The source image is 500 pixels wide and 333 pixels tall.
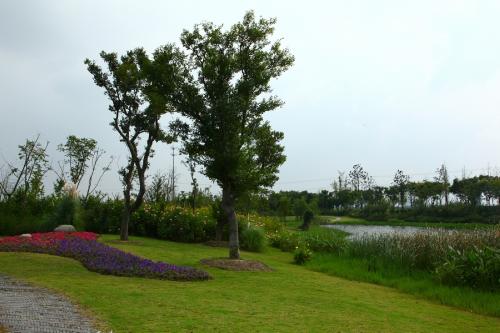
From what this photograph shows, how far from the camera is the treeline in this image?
39.4 meters

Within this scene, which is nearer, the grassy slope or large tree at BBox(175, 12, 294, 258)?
the grassy slope

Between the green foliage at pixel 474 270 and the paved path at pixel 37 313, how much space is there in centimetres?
753

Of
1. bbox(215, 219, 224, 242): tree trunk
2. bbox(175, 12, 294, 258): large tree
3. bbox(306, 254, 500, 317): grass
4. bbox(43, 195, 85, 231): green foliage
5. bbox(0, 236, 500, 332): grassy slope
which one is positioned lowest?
bbox(306, 254, 500, 317): grass

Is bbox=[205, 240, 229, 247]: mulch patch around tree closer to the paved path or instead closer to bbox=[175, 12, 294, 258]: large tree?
bbox=[175, 12, 294, 258]: large tree

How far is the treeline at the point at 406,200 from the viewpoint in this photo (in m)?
39.4

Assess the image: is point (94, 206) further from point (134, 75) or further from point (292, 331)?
point (292, 331)

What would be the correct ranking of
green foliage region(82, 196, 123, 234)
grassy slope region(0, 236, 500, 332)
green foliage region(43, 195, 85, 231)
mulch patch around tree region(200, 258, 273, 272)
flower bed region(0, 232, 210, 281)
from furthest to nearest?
green foliage region(82, 196, 123, 234) < green foliage region(43, 195, 85, 231) < mulch patch around tree region(200, 258, 273, 272) < flower bed region(0, 232, 210, 281) < grassy slope region(0, 236, 500, 332)

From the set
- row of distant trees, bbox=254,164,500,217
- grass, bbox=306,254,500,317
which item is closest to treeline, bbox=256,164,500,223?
row of distant trees, bbox=254,164,500,217

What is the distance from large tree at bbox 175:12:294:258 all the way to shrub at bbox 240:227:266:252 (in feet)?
13.5

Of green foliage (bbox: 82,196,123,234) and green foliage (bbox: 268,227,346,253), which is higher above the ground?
green foliage (bbox: 82,196,123,234)

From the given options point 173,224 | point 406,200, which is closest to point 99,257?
point 173,224

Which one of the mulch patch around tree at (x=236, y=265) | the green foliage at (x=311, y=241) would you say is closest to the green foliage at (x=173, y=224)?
the green foliage at (x=311, y=241)

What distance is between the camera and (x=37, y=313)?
5.15 metres

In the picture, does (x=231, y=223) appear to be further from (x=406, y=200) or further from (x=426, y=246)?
(x=406, y=200)
